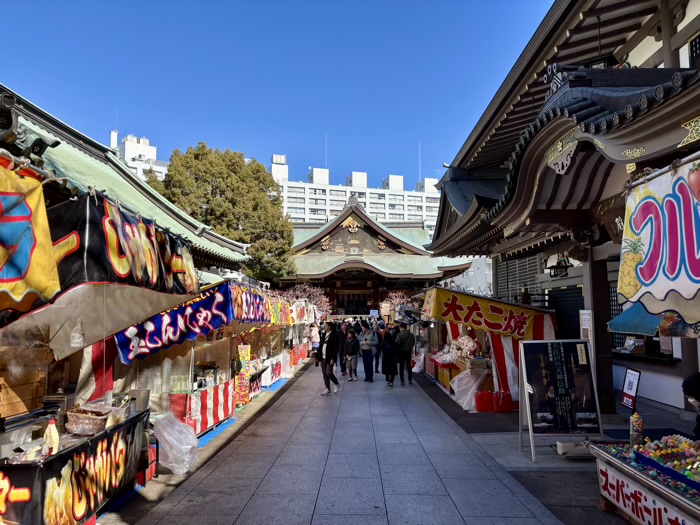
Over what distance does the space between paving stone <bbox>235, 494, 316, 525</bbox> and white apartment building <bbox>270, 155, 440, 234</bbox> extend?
84632 mm

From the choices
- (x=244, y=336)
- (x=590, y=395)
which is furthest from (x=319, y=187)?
(x=590, y=395)

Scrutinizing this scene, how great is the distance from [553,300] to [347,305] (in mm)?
23949

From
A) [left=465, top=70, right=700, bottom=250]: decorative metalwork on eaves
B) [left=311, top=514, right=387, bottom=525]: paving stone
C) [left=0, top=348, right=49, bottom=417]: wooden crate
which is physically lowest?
[left=311, top=514, right=387, bottom=525]: paving stone

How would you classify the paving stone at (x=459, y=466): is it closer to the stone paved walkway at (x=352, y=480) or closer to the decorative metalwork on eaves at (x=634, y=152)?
the stone paved walkway at (x=352, y=480)

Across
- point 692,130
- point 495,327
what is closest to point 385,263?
point 495,327

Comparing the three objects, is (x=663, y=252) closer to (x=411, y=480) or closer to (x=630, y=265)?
(x=630, y=265)

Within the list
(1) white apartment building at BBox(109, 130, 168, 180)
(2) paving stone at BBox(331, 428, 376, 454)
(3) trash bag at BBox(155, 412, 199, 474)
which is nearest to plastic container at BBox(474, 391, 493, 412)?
(2) paving stone at BBox(331, 428, 376, 454)

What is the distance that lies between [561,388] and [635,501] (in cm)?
239

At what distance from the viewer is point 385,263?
110 feet

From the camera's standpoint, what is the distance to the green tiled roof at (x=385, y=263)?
1206 inches

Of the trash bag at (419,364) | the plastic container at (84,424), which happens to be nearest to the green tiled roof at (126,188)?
the plastic container at (84,424)

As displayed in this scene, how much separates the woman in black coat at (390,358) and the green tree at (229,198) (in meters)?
8.36

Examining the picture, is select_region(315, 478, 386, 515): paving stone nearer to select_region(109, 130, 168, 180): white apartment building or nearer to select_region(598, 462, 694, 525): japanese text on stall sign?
select_region(598, 462, 694, 525): japanese text on stall sign

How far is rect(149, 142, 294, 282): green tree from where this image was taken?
20.7m
